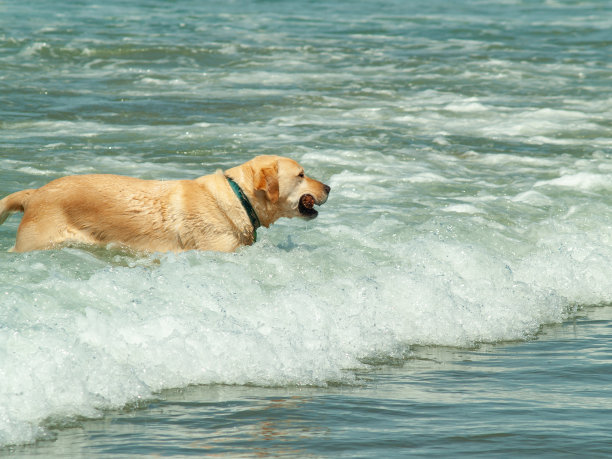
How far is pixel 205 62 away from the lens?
20031 mm

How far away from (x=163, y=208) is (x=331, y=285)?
4.93ft

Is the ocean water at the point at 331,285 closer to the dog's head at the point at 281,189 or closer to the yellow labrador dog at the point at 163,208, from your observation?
the yellow labrador dog at the point at 163,208

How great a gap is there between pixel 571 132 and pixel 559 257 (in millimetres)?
6789

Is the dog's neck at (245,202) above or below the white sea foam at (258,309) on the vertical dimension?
above

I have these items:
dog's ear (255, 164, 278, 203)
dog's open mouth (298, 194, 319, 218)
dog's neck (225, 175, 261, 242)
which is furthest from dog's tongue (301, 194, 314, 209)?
dog's neck (225, 175, 261, 242)

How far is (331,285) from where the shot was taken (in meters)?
6.86

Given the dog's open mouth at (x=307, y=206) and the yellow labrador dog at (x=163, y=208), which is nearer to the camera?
the yellow labrador dog at (x=163, y=208)

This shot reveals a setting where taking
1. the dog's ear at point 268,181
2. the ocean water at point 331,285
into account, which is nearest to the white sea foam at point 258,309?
the ocean water at point 331,285

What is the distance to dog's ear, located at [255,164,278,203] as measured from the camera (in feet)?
24.8

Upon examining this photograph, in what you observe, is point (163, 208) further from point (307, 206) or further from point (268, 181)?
point (307, 206)

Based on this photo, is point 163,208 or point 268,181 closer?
point 163,208

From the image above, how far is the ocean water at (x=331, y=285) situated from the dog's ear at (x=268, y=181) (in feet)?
1.45

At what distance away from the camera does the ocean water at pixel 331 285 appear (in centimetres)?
470

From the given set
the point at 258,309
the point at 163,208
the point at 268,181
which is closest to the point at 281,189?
the point at 268,181
